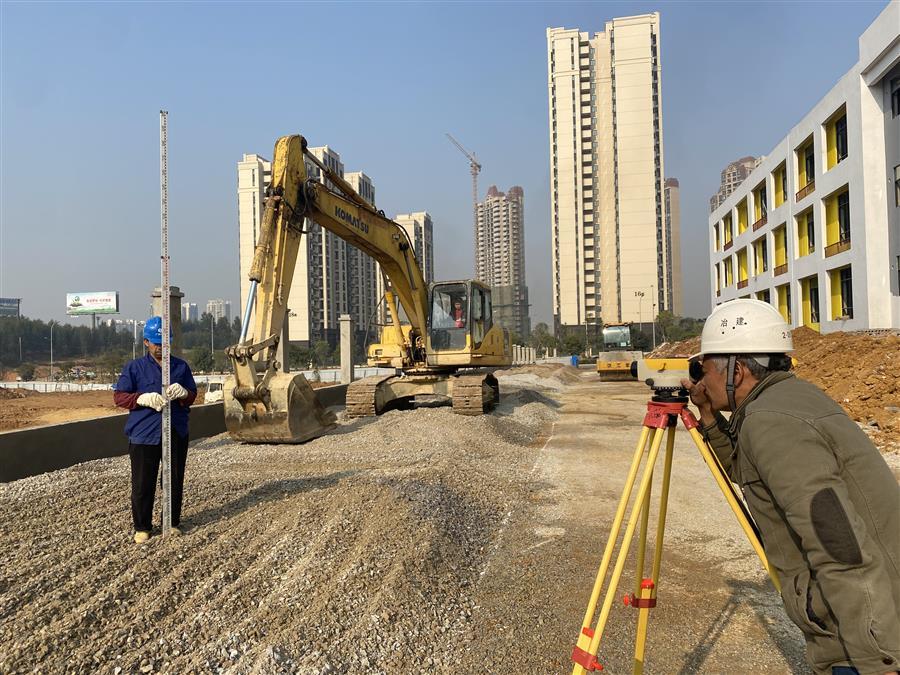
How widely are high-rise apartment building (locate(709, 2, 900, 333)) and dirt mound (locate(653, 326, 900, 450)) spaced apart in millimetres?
2998

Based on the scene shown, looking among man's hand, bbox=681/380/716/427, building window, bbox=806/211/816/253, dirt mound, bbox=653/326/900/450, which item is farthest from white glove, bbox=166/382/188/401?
building window, bbox=806/211/816/253

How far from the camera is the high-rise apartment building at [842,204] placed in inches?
806

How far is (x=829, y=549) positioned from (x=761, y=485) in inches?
12.0

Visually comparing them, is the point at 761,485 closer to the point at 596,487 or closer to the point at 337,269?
the point at 596,487

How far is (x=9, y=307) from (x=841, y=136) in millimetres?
106924

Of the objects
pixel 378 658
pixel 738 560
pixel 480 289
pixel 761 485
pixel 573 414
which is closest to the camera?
pixel 761 485

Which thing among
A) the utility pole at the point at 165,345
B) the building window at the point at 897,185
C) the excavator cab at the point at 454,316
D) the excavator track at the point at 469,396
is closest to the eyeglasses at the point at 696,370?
the utility pole at the point at 165,345

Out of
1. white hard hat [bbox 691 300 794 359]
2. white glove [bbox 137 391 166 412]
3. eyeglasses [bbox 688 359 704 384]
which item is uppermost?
white hard hat [bbox 691 300 794 359]

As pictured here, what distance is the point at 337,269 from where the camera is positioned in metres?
89.6

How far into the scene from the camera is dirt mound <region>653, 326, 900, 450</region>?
11.1 m

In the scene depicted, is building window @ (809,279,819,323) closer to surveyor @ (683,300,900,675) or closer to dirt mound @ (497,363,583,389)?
dirt mound @ (497,363,583,389)

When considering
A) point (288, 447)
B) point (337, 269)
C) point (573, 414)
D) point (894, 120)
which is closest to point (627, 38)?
point (337, 269)

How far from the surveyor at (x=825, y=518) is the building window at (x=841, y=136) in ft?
89.7

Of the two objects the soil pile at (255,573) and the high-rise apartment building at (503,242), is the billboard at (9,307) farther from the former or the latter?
the soil pile at (255,573)
